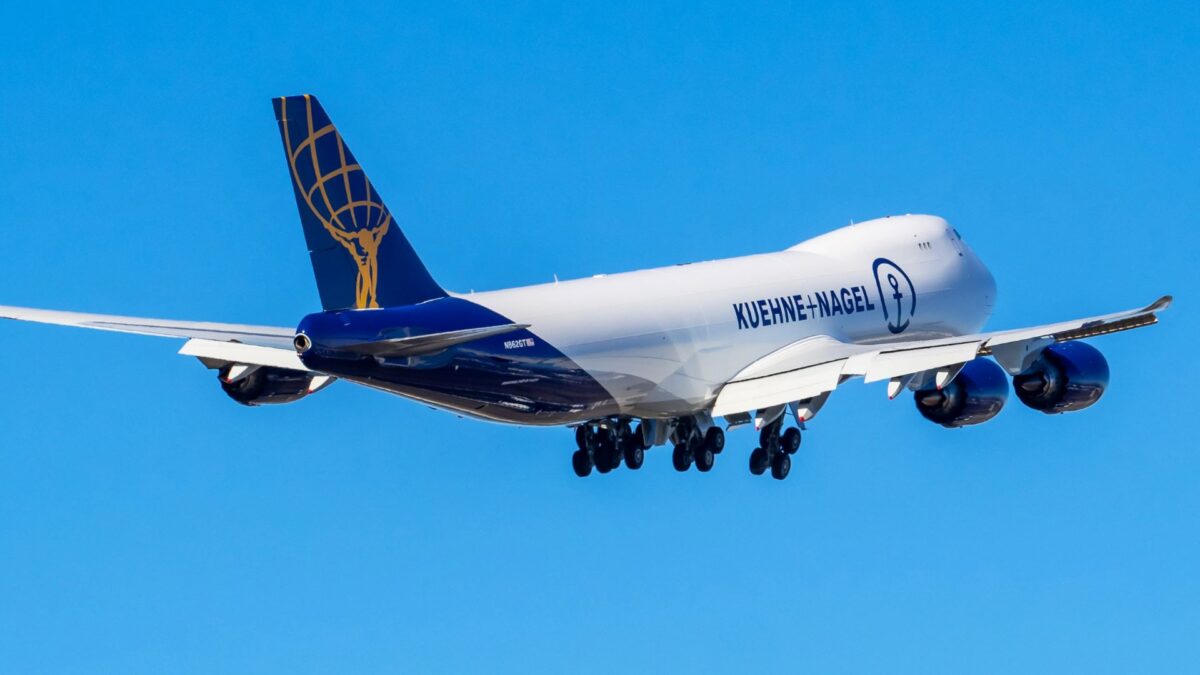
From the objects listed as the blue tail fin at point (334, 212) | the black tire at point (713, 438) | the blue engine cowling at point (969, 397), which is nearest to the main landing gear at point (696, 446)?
the black tire at point (713, 438)

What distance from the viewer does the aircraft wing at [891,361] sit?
5025cm

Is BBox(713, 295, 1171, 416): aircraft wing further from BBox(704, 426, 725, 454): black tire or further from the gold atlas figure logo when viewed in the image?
the gold atlas figure logo

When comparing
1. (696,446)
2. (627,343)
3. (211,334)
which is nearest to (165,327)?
(211,334)

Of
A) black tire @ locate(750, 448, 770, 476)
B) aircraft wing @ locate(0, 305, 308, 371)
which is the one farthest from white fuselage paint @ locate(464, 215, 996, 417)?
aircraft wing @ locate(0, 305, 308, 371)

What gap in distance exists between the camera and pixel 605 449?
55750 millimetres

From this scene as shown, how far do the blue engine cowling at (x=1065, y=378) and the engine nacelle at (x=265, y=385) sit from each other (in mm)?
16801

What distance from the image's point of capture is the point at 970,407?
2146 inches

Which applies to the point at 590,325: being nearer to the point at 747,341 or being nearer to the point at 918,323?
the point at 747,341

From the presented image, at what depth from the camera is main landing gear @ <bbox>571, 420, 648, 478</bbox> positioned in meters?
55.8

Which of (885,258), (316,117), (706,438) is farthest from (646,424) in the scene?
(316,117)

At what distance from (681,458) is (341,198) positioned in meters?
12.9

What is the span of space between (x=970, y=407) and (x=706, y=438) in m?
6.09

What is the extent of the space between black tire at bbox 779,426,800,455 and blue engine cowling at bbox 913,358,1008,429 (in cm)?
297

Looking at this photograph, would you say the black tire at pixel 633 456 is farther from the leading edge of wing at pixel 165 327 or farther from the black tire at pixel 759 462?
the leading edge of wing at pixel 165 327
